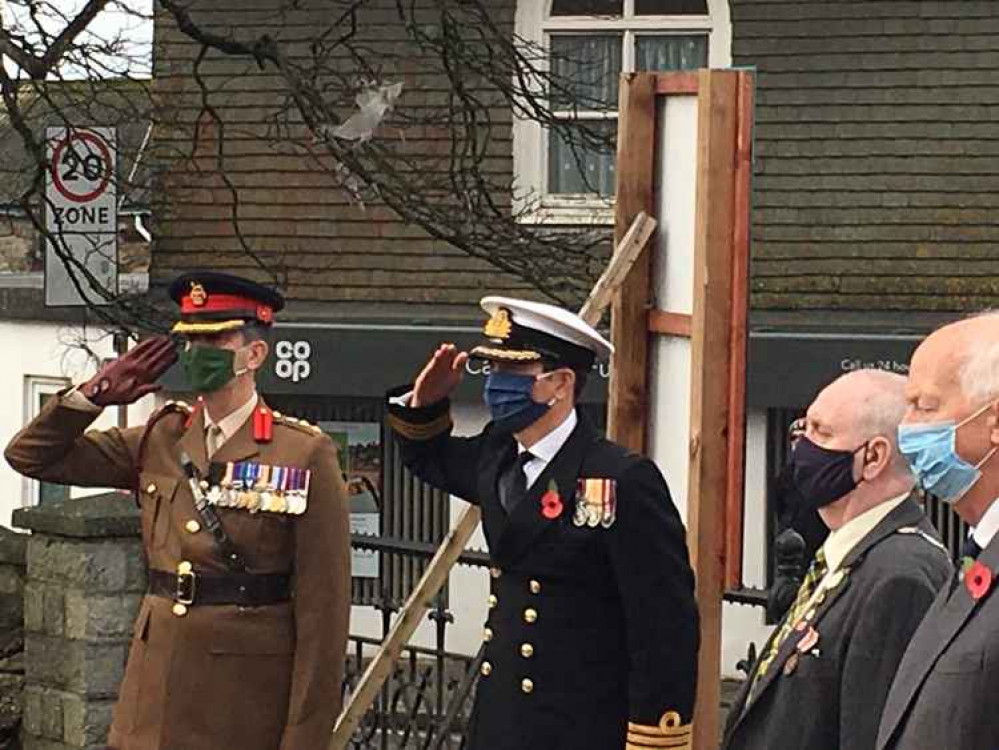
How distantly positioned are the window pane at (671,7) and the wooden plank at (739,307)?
457 inches

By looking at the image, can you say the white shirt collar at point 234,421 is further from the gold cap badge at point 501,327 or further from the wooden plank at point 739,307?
the wooden plank at point 739,307

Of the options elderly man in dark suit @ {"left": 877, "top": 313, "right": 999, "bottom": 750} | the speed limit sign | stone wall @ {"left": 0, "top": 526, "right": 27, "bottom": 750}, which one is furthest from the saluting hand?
the speed limit sign

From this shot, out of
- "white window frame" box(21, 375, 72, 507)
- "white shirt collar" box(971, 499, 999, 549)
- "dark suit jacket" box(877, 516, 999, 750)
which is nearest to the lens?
"dark suit jacket" box(877, 516, 999, 750)

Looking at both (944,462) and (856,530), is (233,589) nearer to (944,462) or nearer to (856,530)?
(856,530)

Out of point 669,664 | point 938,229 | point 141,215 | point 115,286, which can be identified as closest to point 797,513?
point 669,664

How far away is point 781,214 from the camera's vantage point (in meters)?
16.4

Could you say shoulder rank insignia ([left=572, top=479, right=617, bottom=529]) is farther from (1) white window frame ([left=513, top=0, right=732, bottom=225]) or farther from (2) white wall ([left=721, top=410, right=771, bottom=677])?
(1) white window frame ([left=513, top=0, right=732, bottom=225])

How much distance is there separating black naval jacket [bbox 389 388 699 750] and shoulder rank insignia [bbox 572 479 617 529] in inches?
0.5

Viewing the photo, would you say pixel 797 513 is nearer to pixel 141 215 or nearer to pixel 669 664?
pixel 669 664

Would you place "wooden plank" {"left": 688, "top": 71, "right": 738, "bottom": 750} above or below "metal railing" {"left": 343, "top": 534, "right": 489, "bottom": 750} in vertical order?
above

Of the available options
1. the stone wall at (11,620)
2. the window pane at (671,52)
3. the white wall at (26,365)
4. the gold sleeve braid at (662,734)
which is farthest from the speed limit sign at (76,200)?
the gold sleeve braid at (662,734)

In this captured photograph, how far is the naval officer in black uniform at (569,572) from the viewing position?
5.33 meters

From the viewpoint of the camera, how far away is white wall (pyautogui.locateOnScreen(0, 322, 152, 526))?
1841 centimetres

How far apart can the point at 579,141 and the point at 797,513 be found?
25.2ft
